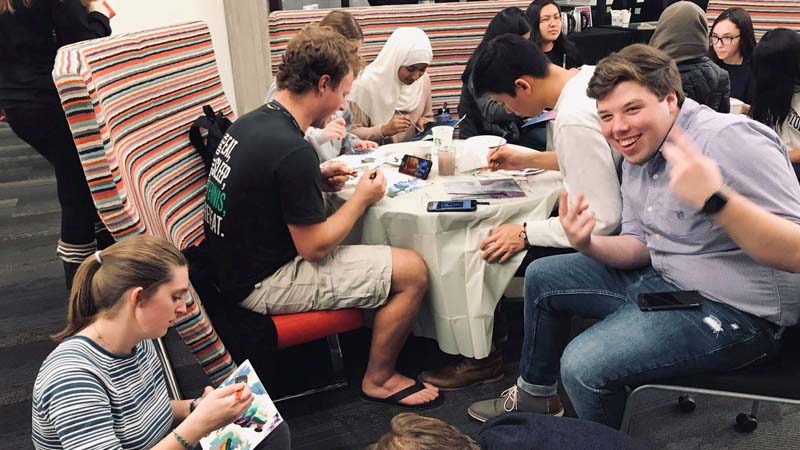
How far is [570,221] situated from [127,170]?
1.32m

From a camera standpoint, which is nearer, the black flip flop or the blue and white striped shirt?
the blue and white striped shirt

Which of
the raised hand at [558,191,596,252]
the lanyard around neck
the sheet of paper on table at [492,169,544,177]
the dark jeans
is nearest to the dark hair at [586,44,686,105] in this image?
the raised hand at [558,191,596,252]

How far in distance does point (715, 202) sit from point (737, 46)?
3244 millimetres

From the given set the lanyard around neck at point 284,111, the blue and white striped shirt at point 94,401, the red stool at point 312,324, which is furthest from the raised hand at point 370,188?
the blue and white striped shirt at point 94,401

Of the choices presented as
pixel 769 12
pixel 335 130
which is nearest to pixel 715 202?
pixel 335 130

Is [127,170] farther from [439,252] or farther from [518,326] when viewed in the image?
[518,326]

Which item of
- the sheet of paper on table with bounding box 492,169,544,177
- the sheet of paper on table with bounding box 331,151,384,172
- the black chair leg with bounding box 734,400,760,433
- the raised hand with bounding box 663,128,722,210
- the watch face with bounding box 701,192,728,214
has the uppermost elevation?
the raised hand with bounding box 663,128,722,210

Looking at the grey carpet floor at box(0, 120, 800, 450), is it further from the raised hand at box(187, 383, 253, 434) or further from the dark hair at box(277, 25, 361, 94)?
the dark hair at box(277, 25, 361, 94)

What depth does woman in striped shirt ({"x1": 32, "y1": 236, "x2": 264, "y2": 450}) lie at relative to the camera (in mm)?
1195

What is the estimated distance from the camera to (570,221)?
174 cm

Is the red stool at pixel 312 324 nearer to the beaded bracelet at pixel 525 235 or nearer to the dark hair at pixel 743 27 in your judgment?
the beaded bracelet at pixel 525 235

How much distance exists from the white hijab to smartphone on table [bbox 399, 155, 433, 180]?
1.03 m

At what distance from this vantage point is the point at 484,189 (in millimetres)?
2225

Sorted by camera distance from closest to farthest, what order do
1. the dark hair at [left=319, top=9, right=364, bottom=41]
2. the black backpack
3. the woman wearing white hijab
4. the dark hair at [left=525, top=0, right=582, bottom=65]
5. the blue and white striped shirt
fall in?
the blue and white striped shirt, the black backpack, the dark hair at [left=319, top=9, right=364, bottom=41], the woman wearing white hijab, the dark hair at [left=525, top=0, right=582, bottom=65]
